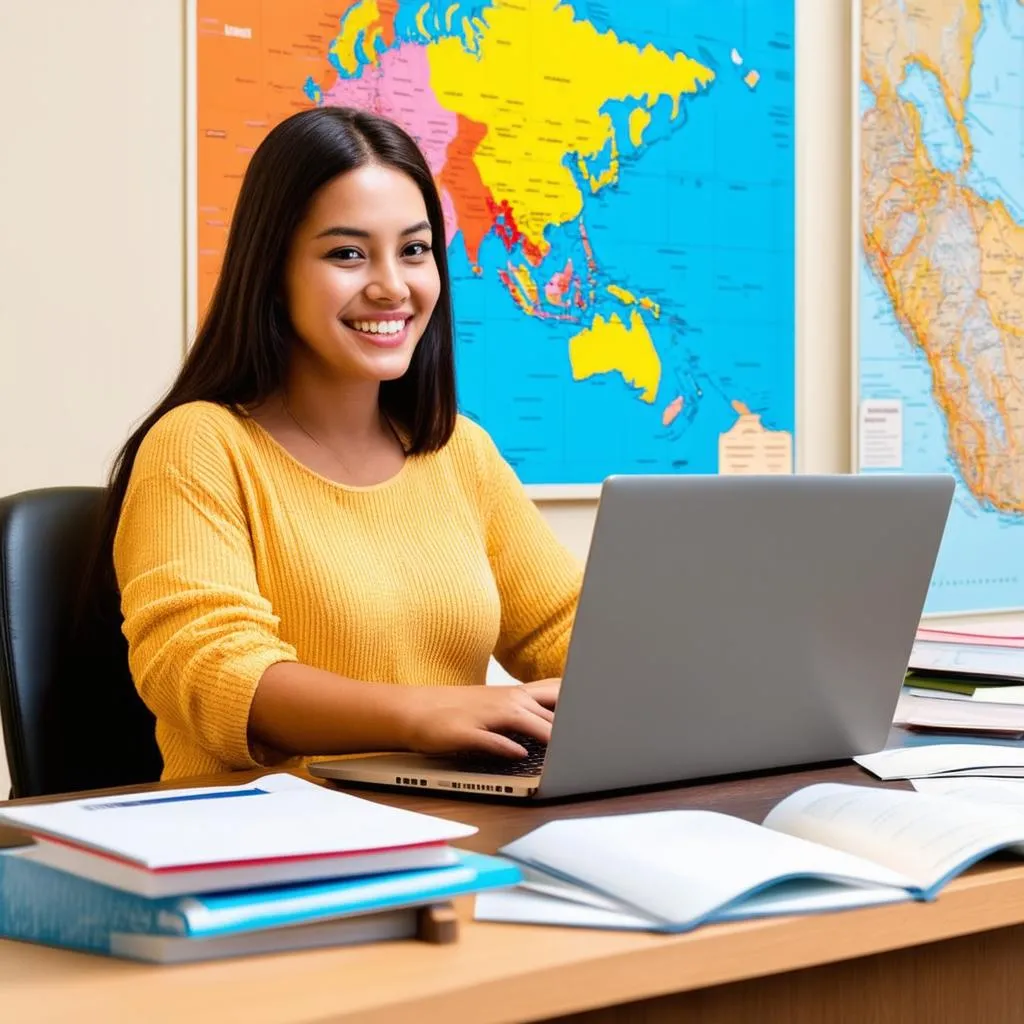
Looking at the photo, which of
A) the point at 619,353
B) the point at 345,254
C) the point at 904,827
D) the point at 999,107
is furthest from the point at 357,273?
the point at 999,107

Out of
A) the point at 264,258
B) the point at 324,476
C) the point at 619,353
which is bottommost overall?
the point at 324,476

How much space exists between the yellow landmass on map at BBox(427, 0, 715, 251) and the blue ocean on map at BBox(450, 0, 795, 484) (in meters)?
0.03

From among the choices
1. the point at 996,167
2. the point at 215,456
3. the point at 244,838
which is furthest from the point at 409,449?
the point at 996,167

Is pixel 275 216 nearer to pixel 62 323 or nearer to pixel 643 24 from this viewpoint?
pixel 62 323

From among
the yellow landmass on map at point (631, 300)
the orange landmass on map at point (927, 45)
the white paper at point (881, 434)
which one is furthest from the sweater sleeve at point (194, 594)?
the orange landmass on map at point (927, 45)

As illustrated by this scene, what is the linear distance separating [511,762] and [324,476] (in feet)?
1.78

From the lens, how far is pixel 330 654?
1562 mm

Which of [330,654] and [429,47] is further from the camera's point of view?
[429,47]

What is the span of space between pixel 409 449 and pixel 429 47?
893mm

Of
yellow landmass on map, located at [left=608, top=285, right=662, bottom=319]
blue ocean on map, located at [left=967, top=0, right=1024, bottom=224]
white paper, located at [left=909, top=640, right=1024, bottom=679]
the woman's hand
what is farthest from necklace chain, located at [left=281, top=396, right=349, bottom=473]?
blue ocean on map, located at [left=967, top=0, right=1024, bottom=224]

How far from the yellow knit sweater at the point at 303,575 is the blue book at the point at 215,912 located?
1.85 feet

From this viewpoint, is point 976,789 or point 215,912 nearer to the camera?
point 215,912

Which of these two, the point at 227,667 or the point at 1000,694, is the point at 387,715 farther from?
the point at 1000,694

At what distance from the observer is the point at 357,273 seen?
1.64 metres
